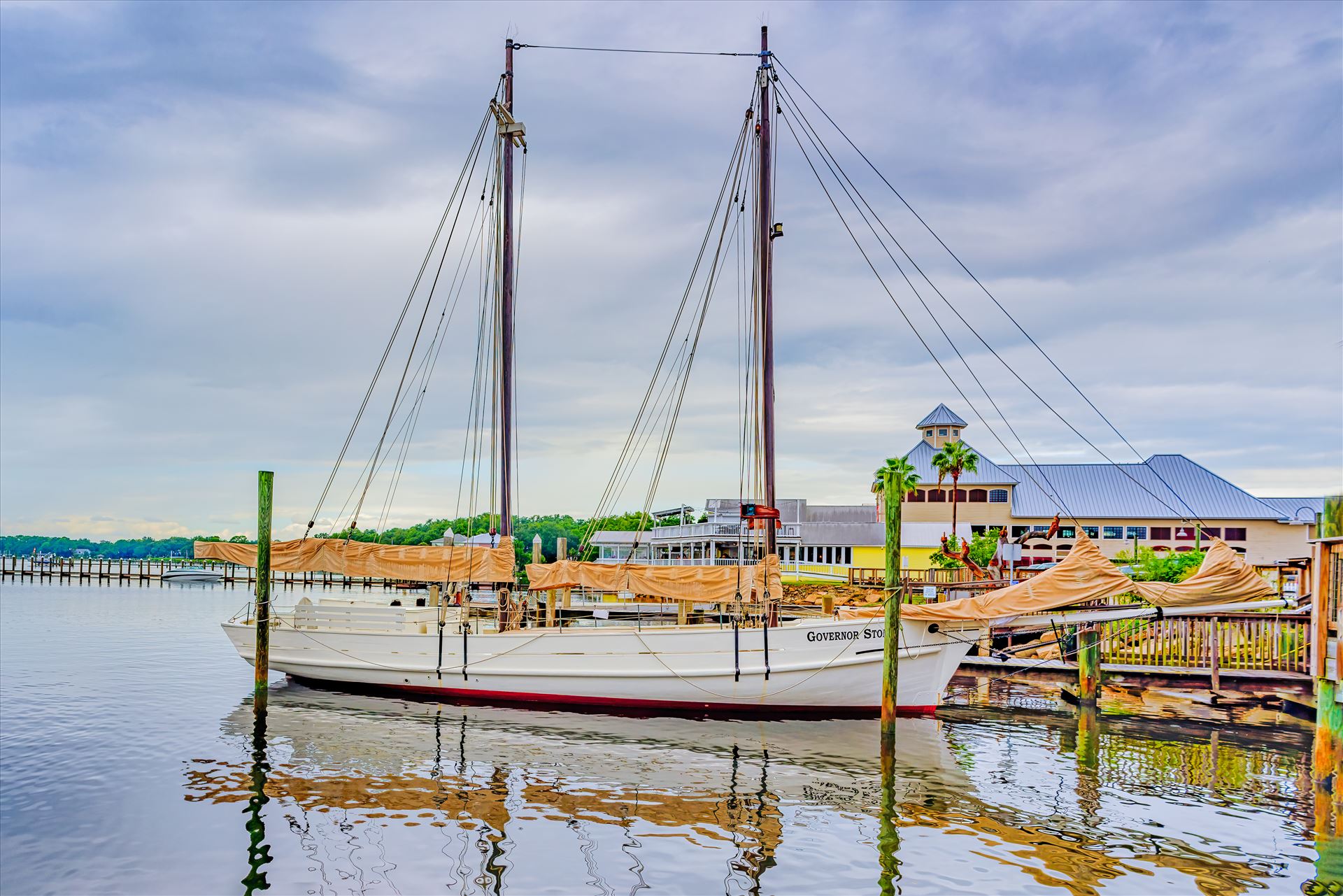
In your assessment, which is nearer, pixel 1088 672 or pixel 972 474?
pixel 1088 672

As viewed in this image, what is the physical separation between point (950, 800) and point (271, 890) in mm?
10706

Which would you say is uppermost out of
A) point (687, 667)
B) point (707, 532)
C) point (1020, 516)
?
point (1020, 516)

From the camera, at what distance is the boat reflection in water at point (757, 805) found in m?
12.0

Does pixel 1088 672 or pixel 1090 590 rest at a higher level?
pixel 1090 590

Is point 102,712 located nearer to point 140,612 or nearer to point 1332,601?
point 1332,601

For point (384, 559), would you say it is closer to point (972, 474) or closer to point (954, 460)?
point (954, 460)

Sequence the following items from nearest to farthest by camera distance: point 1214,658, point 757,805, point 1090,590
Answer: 1. point 757,805
2. point 1090,590
3. point 1214,658

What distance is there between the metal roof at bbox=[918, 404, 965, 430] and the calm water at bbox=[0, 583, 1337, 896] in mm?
41515

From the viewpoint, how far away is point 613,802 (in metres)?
15.1

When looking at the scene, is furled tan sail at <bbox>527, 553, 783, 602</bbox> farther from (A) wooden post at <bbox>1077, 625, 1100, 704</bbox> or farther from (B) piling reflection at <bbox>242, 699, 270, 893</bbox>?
(B) piling reflection at <bbox>242, 699, 270, 893</bbox>

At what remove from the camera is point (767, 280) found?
25.5 meters

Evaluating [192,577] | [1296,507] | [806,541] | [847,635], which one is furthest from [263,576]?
[192,577]

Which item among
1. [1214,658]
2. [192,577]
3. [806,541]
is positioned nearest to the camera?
[1214,658]

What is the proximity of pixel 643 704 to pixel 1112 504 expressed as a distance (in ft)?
158
